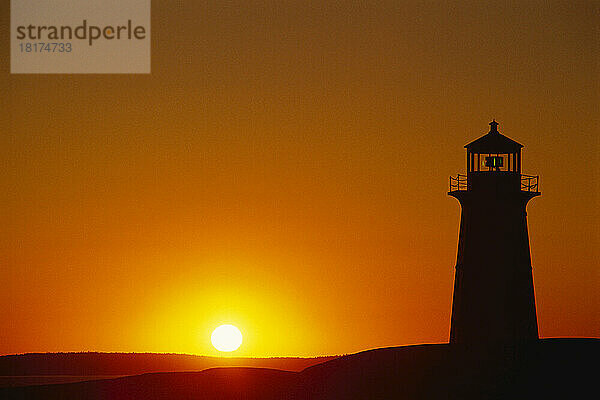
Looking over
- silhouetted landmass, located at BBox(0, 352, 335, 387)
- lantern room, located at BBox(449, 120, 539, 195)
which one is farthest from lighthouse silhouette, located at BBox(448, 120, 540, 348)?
silhouetted landmass, located at BBox(0, 352, 335, 387)

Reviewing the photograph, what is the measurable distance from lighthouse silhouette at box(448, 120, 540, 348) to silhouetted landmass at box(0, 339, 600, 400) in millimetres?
2606

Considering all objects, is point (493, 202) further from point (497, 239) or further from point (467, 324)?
point (467, 324)

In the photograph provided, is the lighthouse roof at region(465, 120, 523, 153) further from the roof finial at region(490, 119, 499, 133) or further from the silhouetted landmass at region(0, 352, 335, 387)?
the silhouetted landmass at region(0, 352, 335, 387)

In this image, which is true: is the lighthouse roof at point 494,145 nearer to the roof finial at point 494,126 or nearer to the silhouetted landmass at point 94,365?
the roof finial at point 494,126

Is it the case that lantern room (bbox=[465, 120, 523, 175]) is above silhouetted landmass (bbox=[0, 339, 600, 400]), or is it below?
above

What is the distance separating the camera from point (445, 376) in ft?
89.2

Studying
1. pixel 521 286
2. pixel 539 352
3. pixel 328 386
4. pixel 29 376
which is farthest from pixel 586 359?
pixel 29 376

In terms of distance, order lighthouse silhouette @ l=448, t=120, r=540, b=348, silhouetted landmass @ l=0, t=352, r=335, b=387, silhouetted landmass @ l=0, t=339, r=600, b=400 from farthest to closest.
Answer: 1. silhouetted landmass @ l=0, t=352, r=335, b=387
2. lighthouse silhouette @ l=448, t=120, r=540, b=348
3. silhouetted landmass @ l=0, t=339, r=600, b=400

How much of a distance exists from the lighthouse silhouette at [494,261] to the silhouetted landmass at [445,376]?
2606mm

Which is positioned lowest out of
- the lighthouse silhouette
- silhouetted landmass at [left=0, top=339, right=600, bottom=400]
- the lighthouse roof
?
silhouetted landmass at [left=0, top=339, right=600, bottom=400]

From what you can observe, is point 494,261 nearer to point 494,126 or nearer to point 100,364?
point 494,126

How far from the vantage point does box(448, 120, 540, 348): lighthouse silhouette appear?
32188 mm

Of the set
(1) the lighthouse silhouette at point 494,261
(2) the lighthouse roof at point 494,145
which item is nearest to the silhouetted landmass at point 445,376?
(1) the lighthouse silhouette at point 494,261

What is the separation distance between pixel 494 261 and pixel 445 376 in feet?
20.0
